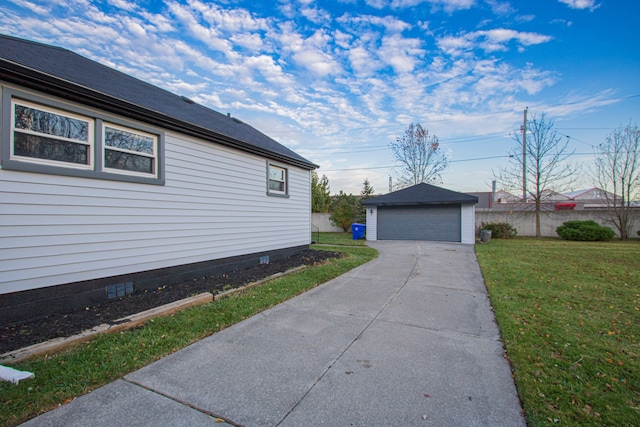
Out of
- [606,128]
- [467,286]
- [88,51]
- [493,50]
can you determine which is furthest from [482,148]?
[88,51]

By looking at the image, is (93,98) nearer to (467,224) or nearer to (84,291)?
(84,291)

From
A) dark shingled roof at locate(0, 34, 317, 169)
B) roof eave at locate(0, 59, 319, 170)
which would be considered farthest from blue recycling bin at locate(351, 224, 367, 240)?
dark shingled roof at locate(0, 34, 317, 169)

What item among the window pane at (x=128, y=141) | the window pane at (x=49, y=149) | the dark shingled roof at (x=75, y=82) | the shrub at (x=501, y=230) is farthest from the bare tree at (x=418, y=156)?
the window pane at (x=49, y=149)

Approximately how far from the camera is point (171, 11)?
7.52m

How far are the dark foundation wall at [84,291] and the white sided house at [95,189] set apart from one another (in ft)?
0.05

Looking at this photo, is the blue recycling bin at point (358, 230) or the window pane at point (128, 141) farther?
the blue recycling bin at point (358, 230)

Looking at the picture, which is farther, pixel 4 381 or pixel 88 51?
pixel 88 51

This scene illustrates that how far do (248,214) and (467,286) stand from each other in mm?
5652

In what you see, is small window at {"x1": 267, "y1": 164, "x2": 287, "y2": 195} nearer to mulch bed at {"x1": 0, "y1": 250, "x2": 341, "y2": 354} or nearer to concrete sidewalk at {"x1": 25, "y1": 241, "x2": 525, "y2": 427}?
mulch bed at {"x1": 0, "y1": 250, "x2": 341, "y2": 354}

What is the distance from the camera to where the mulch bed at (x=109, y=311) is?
3171mm

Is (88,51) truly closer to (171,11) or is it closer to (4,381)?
(171,11)

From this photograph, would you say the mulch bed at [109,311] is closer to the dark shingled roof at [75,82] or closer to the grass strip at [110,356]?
the grass strip at [110,356]

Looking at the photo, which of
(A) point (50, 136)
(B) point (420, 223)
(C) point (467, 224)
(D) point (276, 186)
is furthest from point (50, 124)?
(C) point (467, 224)

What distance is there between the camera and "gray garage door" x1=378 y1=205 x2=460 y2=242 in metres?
14.9
